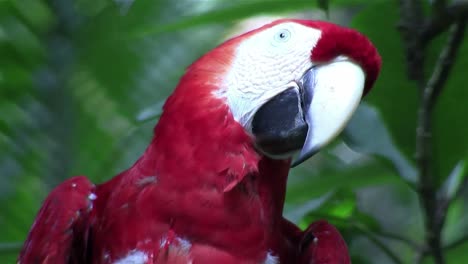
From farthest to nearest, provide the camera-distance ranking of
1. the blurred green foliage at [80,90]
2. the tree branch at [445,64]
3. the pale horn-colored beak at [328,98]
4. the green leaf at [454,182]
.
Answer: the blurred green foliage at [80,90] → the green leaf at [454,182] → the tree branch at [445,64] → the pale horn-colored beak at [328,98]

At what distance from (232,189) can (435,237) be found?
12.1 inches

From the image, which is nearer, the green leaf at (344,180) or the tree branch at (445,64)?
the tree branch at (445,64)

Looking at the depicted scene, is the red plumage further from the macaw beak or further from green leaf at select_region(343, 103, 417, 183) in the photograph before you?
green leaf at select_region(343, 103, 417, 183)

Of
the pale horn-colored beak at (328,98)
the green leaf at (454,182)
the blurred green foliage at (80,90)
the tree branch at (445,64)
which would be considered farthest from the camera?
the blurred green foliage at (80,90)

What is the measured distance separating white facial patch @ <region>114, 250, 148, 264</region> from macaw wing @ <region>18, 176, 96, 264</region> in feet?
0.24

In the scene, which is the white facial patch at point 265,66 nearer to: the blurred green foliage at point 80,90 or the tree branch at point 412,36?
the tree branch at point 412,36

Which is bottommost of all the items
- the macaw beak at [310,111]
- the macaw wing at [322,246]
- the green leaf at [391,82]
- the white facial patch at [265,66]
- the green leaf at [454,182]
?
the green leaf at [454,182]

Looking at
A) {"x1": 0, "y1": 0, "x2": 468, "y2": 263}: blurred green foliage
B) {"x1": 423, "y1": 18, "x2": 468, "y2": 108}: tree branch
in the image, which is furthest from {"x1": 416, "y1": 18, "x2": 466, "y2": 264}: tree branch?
{"x1": 0, "y1": 0, "x2": 468, "y2": 263}: blurred green foliage

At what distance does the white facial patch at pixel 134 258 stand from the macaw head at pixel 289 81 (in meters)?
0.18

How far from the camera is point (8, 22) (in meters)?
1.76

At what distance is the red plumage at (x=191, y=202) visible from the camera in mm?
916

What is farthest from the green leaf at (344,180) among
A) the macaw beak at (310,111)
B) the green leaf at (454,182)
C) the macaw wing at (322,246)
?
A: the macaw beak at (310,111)

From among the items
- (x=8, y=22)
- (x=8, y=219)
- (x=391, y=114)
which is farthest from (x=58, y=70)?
(x=391, y=114)

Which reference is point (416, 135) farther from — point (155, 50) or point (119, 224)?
point (155, 50)
